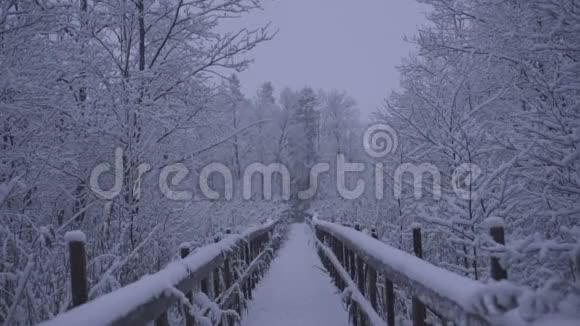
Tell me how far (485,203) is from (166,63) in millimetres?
5913

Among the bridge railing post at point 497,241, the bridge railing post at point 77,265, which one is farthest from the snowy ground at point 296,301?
the bridge railing post at point 77,265

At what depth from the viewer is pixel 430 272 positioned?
227 centimetres

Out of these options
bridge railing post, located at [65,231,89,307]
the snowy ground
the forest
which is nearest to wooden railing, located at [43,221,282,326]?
bridge railing post, located at [65,231,89,307]

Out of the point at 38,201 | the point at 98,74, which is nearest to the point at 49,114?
the point at 38,201

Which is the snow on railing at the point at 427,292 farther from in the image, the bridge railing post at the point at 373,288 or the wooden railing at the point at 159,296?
the wooden railing at the point at 159,296

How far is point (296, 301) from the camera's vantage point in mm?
7172

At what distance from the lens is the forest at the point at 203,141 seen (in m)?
3.34

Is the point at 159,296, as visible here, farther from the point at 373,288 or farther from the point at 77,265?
the point at 373,288

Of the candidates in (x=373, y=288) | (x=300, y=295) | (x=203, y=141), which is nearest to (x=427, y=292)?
(x=373, y=288)

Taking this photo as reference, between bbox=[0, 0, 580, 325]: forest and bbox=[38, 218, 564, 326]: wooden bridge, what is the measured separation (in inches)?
11.7

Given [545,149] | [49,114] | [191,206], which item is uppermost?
[49,114]

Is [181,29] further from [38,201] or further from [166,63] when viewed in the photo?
[38,201]

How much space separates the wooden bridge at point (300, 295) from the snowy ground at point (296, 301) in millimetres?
15

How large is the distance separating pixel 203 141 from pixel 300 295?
404 centimetres
